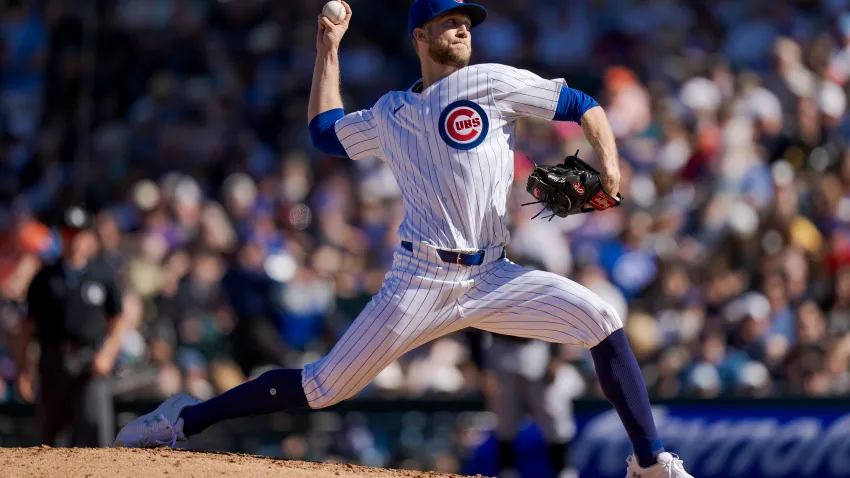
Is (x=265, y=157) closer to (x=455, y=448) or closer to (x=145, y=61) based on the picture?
(x=145, y=61)

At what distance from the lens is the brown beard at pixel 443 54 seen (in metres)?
4.60

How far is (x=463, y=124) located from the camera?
4.48 metres

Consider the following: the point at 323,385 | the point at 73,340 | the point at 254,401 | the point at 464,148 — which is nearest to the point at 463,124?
the point at 464,148

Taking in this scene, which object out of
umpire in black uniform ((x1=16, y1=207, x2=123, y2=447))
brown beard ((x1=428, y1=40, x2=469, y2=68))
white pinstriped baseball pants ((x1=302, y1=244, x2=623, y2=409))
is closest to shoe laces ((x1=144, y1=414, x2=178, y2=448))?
white pinstriped baseball pants ((x1=302, y1=244, x2=623, y2=409))

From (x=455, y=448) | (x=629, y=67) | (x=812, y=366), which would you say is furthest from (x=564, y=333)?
(x=629, y=67)

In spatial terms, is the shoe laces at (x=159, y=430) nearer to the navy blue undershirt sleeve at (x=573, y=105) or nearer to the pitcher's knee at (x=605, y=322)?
the pitcher's knee at (x=605, y=322)

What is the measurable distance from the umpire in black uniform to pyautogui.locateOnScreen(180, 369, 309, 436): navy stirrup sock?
2.79 meters

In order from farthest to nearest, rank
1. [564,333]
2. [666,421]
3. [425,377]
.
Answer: [425,377]
[666,421]
[564,333]

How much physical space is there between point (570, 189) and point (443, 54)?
676mm

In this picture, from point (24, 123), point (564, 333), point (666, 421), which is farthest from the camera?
point (24, 123)

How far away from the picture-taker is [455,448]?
7.82 meters

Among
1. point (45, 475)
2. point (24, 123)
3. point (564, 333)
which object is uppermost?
point (24, 123)

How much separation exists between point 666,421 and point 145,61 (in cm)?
645

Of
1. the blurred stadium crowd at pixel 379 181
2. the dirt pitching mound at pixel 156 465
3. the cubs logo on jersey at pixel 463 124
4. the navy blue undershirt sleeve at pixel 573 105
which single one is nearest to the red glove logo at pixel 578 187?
the navy blue undershirt sleeve at pixel 573 105
